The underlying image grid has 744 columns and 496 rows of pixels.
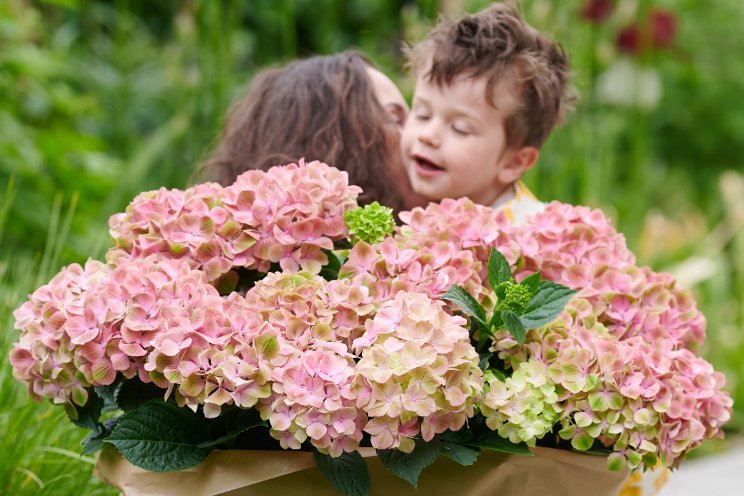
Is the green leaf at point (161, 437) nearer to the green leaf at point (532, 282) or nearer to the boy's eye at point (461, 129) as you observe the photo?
the green leaf at point (532, 282)

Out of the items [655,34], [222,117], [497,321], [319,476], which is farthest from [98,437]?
[655,34]

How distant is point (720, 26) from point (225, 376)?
20.1 ft

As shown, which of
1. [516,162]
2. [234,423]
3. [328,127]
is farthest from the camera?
[328,127]

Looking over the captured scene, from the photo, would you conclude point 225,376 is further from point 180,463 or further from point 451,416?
point 451,416

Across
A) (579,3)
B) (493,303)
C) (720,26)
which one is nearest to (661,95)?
(720,26)

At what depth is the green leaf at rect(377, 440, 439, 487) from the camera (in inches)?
45.4

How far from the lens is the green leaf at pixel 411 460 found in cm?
115

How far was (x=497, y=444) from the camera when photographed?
1223 millimetres

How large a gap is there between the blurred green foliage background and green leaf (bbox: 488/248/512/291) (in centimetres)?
81

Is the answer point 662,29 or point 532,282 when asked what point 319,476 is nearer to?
point 532,282

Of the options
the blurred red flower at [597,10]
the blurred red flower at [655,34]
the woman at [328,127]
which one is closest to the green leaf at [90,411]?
the woman at [328,127]

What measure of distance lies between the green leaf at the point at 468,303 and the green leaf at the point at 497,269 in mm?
38

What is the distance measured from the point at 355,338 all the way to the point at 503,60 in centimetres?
77

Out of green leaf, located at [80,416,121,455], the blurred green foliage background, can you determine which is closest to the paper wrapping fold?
green leaf, located at [80,416,121,455]
